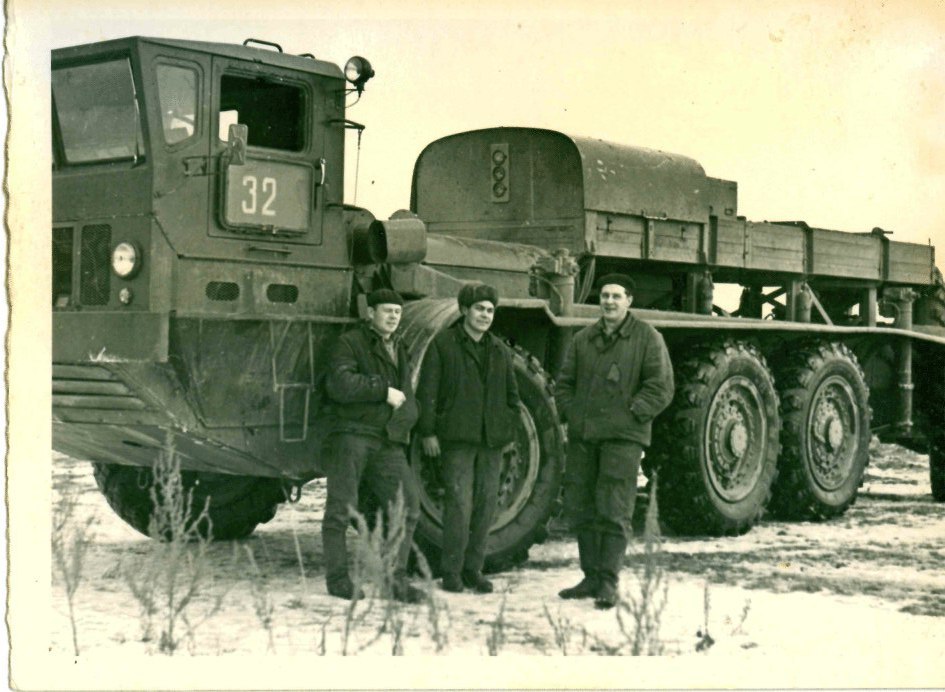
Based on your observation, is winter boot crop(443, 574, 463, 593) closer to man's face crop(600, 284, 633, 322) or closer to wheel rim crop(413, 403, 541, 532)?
wheel rim crop(413, 403, 541, 532)

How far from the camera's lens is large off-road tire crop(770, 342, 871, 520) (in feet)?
38.5

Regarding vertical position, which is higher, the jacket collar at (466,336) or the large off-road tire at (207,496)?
the jacket collar at (466,336)

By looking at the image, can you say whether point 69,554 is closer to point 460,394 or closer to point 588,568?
point 460,394

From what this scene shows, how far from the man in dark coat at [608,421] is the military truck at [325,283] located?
0.67 m

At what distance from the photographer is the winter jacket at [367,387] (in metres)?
8.20

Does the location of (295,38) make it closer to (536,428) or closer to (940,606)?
(536,428)

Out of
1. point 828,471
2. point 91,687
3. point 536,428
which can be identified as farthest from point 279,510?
point 91,687

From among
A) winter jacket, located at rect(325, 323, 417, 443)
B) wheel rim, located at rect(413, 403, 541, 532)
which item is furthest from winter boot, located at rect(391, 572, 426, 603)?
wheel rim, located at rect(413, 403, 541, 532)

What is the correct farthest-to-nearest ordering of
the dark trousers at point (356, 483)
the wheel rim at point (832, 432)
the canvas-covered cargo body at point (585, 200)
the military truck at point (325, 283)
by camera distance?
1. the wheel rim at point (832, 432)
2. the canvas-covered cargo body at point (585, 200)
3. the dark trousers at point (356, 483)
4. the military truck at point (325, 283)

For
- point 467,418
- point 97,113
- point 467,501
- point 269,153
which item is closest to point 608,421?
point 467,418

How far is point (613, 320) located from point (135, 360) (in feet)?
8.67

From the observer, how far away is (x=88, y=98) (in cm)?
838

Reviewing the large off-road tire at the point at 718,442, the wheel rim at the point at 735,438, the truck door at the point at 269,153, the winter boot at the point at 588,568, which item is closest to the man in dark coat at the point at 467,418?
the winter boot at the point at 588,568

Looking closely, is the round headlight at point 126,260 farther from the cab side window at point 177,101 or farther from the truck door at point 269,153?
the cab side window at point 177,101
